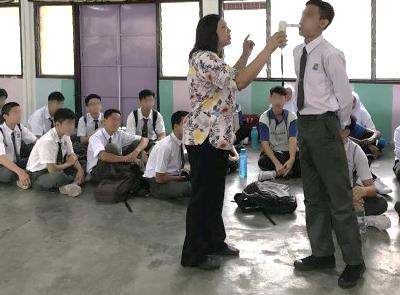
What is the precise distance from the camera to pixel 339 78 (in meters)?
2.60

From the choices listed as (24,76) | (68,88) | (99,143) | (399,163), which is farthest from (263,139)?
(24,76)

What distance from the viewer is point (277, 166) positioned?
17.4ft

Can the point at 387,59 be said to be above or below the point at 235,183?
above

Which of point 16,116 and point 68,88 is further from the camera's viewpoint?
point 68,88

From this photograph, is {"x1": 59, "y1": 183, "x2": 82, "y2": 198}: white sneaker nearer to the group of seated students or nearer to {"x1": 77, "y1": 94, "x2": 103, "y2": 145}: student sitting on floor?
the group of seated students

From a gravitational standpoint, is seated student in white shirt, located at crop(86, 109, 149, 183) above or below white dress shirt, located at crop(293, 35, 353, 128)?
below

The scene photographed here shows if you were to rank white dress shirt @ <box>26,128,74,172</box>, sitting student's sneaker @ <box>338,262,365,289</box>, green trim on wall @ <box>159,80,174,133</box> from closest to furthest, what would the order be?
sitting student's sneaker @ <box>338,262,365,289</box>
white dress shirt @ <box>26,128,74,172</box>
green trim on wall @ <box>159,80,174,133</box>

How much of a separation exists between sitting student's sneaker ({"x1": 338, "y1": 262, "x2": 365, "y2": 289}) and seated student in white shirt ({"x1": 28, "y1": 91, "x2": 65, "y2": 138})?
13.8 ft

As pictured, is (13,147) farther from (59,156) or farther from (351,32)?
(351,32)

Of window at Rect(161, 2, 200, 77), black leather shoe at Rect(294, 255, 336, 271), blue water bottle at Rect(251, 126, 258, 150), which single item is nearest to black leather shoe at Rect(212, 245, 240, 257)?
black leather shoe at Rect(294, 255, 336, 271)

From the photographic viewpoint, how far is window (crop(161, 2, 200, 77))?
26.4ft

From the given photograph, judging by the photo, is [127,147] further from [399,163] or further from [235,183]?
[399,163]

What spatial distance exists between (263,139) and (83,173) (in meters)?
1.89

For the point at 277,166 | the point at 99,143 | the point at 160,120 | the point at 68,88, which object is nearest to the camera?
the point at 99,143
